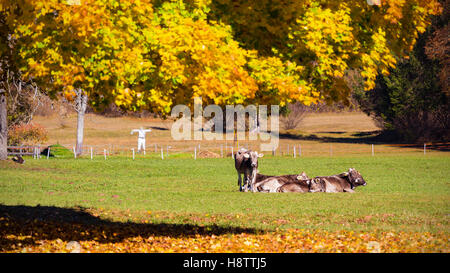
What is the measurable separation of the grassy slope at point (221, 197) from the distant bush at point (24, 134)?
46.0 feet

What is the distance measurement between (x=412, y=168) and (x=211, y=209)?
2302 centimetres

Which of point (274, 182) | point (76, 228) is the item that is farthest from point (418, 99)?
point (76, 228)

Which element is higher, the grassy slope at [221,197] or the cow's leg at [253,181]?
the cow's leg at [253,181]

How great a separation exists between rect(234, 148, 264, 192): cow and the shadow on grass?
6855 millimetres

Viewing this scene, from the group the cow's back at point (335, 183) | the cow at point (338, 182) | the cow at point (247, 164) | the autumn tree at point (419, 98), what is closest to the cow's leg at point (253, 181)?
the cow at point (247, 164)

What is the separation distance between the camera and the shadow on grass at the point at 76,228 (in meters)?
14.2

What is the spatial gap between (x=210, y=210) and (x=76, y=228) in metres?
5.10

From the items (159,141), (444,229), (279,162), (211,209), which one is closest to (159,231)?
(211,209)

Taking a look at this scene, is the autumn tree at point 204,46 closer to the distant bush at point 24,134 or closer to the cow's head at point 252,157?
the cow's head at point 252,157

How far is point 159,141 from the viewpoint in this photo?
79.0 metres

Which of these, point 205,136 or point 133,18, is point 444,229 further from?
point 205,136

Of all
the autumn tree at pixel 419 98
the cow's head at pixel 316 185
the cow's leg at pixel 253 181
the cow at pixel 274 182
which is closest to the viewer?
the cow's leg at pixel 253 181

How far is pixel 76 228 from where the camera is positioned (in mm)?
15883

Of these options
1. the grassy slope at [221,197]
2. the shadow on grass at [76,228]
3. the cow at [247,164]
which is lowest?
the grassy slope at [221,197]
